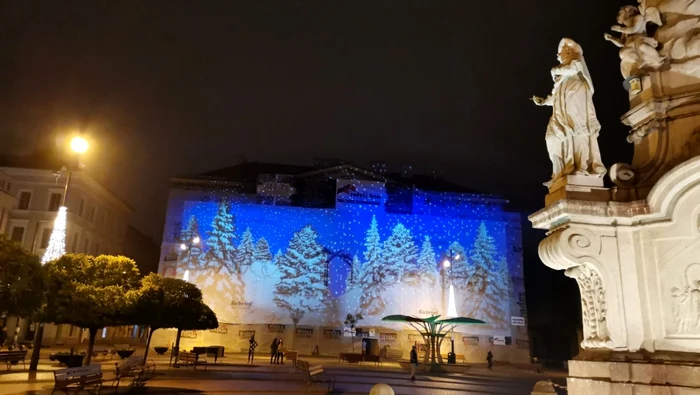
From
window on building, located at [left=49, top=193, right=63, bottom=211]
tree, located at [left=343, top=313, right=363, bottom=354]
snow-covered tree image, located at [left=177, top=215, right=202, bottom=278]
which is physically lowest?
tree, located at [left=343, top=313, right=363, bottom=354]

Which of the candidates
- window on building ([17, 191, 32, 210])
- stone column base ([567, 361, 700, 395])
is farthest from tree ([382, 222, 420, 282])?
stone column base ([567, 361, 700, 395])

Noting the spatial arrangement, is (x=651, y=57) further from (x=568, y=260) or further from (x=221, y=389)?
(x=221, y=389)

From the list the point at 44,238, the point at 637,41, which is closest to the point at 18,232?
the point at 44,238

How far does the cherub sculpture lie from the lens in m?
6.43

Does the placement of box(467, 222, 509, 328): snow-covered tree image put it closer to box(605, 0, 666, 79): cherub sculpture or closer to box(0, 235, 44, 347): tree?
box(0, 235, 44, 347): tree

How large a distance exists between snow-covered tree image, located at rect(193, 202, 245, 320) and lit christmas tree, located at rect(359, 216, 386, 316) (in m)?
9.50

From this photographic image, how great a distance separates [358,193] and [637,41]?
35.1 m

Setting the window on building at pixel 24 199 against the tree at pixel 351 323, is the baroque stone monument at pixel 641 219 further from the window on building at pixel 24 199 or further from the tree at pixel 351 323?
the window on building at pixel 24 199

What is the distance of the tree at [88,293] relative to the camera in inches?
597

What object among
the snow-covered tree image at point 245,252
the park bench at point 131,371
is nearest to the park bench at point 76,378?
the park bench at point 131,371

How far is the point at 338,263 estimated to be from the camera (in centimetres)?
3997

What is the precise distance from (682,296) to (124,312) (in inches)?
608

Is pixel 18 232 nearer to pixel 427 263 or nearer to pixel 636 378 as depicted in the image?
pixel 427 263

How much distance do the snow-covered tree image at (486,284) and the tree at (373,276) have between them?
727cm
